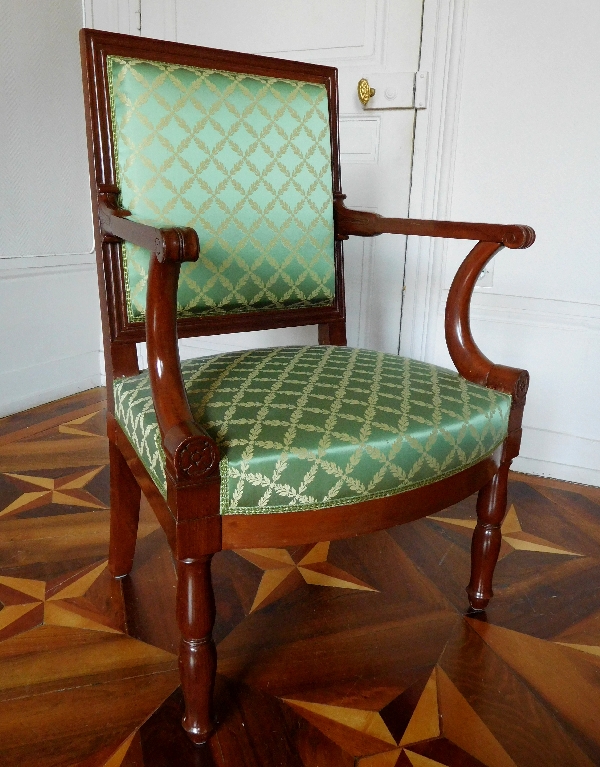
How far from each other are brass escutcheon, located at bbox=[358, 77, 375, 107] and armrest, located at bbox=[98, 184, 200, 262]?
100 cm

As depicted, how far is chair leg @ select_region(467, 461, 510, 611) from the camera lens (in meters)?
0.99

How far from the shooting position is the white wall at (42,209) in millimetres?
1869

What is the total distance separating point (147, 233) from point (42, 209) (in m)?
1.48

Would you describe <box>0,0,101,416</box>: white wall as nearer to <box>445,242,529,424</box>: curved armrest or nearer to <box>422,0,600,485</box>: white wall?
<box>422,0,600,485</box>: white wall

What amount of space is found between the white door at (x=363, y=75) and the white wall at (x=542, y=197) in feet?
0.50

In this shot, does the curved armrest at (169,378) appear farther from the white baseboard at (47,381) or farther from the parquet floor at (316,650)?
the white baseboard at (47,381)

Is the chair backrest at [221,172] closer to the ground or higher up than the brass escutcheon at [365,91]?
closer to the ground

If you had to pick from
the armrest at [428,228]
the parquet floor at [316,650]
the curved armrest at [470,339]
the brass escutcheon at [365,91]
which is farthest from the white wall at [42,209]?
the curved armrest at [470,339]

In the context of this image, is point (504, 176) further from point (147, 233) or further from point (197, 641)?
point (197, 641)

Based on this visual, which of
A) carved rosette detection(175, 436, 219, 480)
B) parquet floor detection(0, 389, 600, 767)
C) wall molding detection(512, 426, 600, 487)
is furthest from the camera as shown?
wall molding detection(512, 426, 600, 487)

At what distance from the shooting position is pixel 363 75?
169 cm

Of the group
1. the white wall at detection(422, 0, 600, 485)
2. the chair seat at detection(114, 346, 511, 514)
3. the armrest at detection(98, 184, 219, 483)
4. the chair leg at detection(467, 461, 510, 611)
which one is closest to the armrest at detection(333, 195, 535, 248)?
the chair seat at detection(114, 346, 511, 514)

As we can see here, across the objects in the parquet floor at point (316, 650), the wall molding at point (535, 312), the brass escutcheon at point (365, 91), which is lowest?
the parquet floor at point (316, 650)

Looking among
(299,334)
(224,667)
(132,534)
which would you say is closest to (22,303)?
(299,334)
